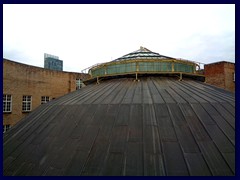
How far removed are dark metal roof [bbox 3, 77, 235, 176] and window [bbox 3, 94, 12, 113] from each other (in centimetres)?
1714

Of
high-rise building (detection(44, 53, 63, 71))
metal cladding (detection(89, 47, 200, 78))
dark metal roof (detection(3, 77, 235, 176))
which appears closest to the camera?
dark metal roof (detection(3, 77, 235, 176))

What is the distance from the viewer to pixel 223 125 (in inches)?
282

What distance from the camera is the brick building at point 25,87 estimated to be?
24141 millimetres

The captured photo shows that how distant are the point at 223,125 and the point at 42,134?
741 cm

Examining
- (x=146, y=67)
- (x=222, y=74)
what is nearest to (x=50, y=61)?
(x=222, y=74)

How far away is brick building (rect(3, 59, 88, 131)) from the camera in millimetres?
24141

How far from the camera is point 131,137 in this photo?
6.64 m

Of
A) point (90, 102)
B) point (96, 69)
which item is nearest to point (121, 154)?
point (90, 102)

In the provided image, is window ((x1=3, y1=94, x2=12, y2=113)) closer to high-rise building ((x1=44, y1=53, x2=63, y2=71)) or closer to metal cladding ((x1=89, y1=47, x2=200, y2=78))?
metal cladding ((x1=89, y1=47, x2=200, y2=78))

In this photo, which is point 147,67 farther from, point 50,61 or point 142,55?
point 50,61

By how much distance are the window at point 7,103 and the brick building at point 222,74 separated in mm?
30802

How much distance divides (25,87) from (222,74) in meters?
30.8

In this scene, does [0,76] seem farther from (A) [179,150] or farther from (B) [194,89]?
(B) [194,89]

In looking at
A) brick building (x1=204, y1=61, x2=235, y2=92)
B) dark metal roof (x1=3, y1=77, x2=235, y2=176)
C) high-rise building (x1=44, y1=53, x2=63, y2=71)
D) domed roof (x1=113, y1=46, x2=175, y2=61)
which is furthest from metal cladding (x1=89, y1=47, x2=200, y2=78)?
high-rise building (x1=44, y1=53, x2=63, y2=71)
